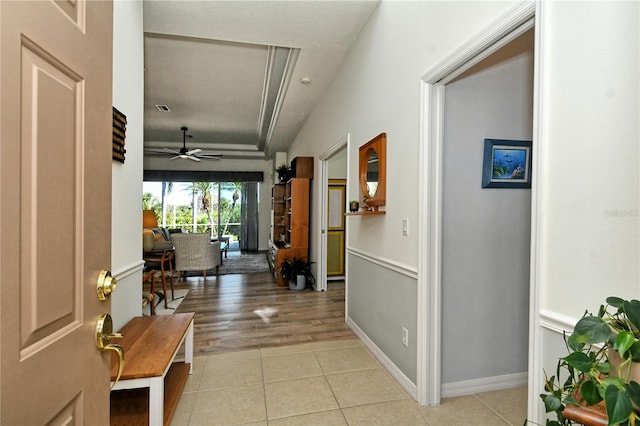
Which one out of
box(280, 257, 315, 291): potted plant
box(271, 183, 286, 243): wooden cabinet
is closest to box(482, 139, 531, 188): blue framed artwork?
box(280, 257, 315, 291): potted plant

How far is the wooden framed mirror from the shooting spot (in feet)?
8.30

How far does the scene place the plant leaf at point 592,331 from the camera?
26.5 inches

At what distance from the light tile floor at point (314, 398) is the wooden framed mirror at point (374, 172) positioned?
1.32 m

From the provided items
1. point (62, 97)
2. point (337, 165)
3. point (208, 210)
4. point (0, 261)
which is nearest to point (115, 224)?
point (62, 97)

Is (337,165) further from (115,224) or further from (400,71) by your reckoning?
(115,224)

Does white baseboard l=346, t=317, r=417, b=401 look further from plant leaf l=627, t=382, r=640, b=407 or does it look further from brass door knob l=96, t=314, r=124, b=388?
brass door knob l=96, t=314, r=124, b=388

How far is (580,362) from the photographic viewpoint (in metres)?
0.70

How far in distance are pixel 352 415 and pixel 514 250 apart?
59.8 inches

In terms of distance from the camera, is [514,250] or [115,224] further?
[514,250]

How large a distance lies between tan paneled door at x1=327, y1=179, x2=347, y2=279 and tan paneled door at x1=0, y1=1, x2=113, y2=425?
15.9ft

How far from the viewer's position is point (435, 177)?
78.3 inches

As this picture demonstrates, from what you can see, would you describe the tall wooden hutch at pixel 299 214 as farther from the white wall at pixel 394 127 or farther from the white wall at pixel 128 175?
the white wall at pixel 128 175

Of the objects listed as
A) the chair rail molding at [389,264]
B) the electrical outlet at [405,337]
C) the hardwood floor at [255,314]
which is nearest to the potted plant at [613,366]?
the chair rail molding at [389,264]

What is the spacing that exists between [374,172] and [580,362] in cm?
217
